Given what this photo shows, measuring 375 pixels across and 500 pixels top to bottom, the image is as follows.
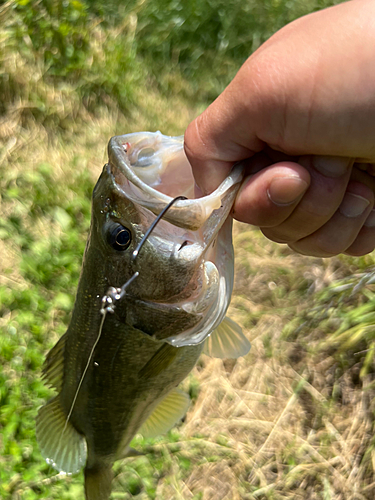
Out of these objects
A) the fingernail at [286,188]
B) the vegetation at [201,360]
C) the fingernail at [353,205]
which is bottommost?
the vegetation at [201,360]

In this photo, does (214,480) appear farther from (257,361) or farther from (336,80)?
(336,80)

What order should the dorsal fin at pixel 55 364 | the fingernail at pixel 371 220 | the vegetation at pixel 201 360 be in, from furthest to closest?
the vegetation at pixel 201 360 → the dorsal fin at pixel 55 364 → the fingernail at pixel 371 220

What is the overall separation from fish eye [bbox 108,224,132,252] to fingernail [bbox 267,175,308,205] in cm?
51

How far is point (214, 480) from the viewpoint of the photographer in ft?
8.93

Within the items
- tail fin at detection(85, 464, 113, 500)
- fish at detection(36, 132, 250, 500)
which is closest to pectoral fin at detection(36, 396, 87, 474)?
fish at detection(36, 132, 250, 500)

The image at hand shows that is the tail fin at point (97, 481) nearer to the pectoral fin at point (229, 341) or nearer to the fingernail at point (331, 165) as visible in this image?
the pectoral fin at point (229, 341)

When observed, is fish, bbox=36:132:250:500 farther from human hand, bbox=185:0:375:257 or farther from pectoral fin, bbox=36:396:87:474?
human hand, bbox=185:0:375:257

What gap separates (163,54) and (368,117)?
526 centimetres

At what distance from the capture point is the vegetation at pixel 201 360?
2.65 m

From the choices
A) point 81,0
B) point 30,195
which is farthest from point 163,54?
point 30,195

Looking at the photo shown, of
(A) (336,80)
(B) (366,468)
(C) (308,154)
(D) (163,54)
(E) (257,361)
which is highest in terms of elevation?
(A) (336,80)

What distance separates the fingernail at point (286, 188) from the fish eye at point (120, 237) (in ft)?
1.67

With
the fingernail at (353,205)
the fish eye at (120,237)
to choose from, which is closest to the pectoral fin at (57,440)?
the fish eye at (120,237)

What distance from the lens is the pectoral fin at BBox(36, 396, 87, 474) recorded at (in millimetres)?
1803
